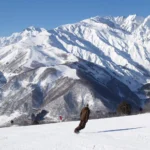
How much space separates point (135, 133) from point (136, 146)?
18.3 feet

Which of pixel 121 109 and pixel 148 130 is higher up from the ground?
pixel 121 109

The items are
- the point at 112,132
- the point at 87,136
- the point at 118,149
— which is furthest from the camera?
the point at 112,132

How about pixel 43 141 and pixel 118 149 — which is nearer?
pixel 118 149

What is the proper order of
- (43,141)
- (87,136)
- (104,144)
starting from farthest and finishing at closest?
(87,136) < (43,141) < (104,144)

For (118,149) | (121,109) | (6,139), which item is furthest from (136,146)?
(121,109)

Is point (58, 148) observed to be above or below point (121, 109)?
below

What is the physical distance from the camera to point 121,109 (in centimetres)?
8912

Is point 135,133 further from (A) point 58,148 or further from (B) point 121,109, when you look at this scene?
(B) point 121,109

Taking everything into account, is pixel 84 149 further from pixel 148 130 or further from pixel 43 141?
pixel 148 130

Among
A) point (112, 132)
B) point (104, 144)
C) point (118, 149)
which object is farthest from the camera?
point (112, 132)

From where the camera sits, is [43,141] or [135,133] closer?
[43,141]

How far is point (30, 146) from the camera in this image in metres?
23.5

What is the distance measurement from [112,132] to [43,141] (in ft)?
21.3

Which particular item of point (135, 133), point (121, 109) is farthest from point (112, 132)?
point (121, 109)
